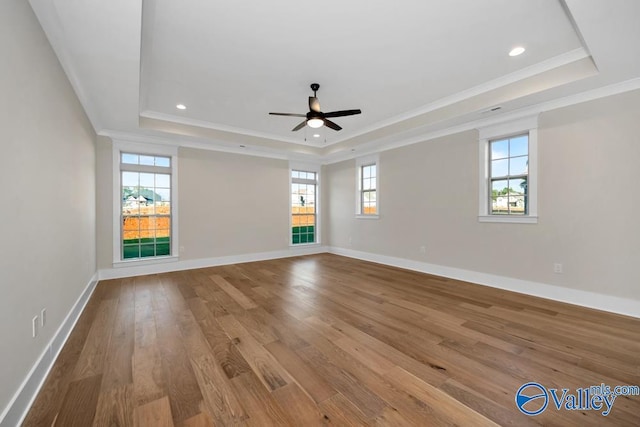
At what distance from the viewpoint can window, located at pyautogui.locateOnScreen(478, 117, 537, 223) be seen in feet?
12.1

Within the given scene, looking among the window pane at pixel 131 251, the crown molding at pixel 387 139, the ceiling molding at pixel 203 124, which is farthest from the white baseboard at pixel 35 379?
the crown molding at pixel 387 139

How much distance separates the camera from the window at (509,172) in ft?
12.1

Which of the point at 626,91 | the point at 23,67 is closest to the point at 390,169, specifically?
the point at 626,91

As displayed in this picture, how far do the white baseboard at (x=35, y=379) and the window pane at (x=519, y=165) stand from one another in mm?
5578

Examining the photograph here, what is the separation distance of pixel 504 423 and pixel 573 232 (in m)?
3.09

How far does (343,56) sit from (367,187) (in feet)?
12.5

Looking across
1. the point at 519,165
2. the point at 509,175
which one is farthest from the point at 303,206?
the point at 519,165

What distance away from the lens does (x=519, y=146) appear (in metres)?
3.90

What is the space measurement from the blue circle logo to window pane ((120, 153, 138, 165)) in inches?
246

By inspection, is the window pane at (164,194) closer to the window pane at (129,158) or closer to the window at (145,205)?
the window at (145,205)

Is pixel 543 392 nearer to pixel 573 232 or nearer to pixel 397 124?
pixel 573 232

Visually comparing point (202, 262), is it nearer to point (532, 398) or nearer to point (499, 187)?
point (532, 398)

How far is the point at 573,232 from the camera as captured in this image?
3.36m

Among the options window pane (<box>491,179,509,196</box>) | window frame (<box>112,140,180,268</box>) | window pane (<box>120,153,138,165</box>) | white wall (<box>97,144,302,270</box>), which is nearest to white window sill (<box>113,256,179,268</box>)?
window frame (<box>112,140,180,268</box>)
